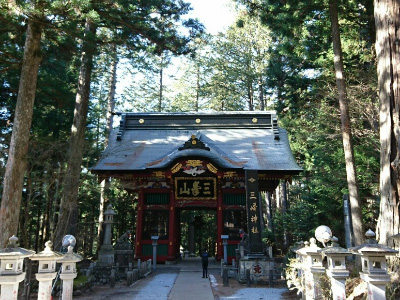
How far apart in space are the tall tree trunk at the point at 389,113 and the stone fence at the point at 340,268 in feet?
4.14

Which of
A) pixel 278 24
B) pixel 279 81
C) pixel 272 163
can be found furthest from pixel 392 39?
pixel 279 81

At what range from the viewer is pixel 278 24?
12.0 meters

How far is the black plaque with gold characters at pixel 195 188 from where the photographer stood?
1495 centimetres

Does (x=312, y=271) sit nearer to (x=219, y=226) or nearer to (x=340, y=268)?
(x=340, y=268)

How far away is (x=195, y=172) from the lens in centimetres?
1398

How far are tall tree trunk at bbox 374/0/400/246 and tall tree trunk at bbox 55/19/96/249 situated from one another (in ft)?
23.1

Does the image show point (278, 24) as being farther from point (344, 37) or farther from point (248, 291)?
point (248, 291)

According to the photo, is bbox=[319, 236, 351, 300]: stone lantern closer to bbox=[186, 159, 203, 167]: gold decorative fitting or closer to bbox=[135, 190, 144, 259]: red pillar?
bbox=[186, 159, 203, 167]: gold decorative fitting

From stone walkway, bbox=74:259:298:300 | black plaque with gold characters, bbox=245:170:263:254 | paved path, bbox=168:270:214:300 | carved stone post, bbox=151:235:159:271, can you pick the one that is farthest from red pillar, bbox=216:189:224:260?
black plaque with gold characters, bbox=245:170:263:254

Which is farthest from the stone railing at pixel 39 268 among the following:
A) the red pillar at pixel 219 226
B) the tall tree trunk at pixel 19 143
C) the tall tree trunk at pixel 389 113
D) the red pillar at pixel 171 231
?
the red pillar at pixel 219 226

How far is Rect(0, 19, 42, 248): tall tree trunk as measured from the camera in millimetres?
7367

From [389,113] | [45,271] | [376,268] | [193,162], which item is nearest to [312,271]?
[376,268]

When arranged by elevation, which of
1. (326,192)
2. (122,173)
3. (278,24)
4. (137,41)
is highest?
(278,24)

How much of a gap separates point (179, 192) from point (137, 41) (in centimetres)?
701
